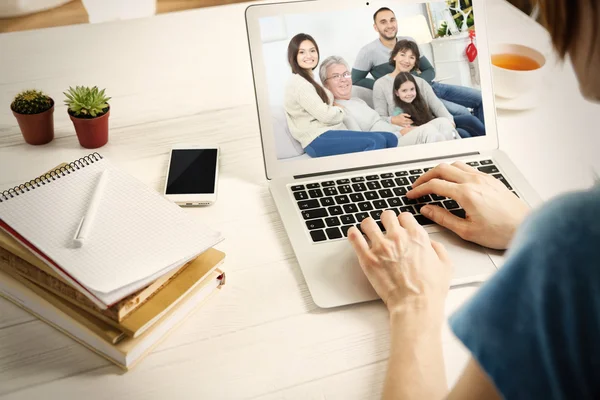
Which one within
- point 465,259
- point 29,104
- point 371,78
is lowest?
point 465,259

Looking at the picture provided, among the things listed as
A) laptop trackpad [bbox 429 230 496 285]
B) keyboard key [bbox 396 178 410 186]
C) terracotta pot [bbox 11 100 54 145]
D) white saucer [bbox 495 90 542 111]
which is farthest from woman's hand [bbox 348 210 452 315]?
terracotta pot [bbox 11 100 54 145]

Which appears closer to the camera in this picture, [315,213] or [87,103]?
[315,213]

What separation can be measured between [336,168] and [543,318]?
2.34 ft

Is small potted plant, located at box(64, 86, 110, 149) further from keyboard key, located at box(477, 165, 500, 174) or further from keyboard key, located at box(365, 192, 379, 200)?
keyboard key, located at box(477, 165, 500, 174)

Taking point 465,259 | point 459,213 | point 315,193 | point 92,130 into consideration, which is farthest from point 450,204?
point 92,130

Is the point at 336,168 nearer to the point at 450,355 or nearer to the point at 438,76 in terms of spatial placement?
the point at 438,76

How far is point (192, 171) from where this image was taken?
116cm

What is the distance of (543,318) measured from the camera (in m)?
0.48

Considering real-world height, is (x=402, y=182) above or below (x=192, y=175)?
below

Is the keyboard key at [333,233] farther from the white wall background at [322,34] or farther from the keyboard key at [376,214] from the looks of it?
the white wall background at [322,34]

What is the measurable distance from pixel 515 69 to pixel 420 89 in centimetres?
34

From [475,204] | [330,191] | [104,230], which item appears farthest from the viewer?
[330,191]

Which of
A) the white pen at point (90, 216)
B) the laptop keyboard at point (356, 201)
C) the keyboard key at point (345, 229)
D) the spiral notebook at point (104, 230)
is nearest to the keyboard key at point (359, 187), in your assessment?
the laptop keyboard at point (356, 201)

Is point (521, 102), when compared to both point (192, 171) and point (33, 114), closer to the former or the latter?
point (192, 171)
